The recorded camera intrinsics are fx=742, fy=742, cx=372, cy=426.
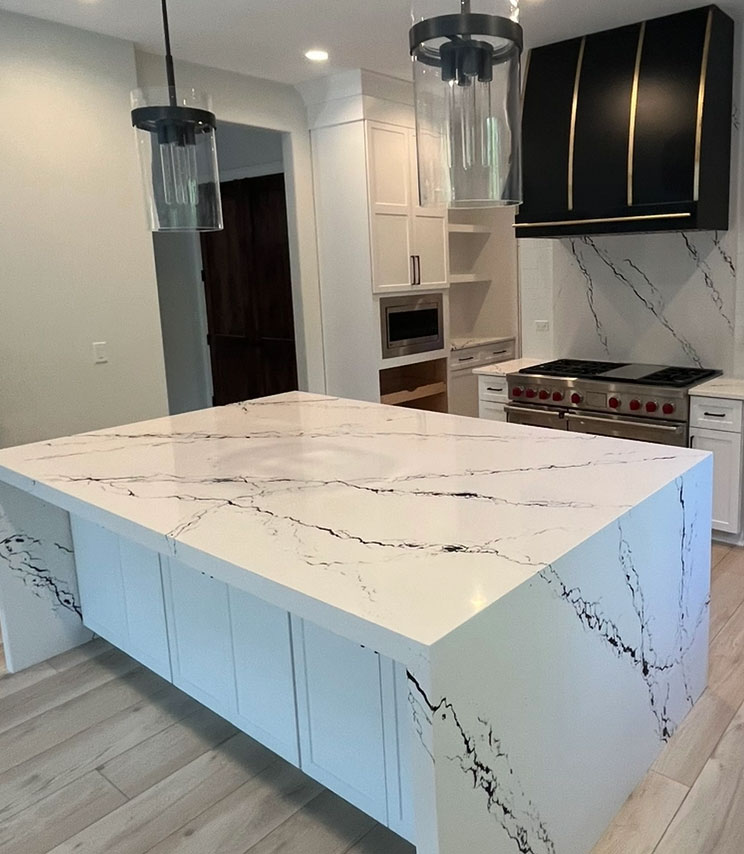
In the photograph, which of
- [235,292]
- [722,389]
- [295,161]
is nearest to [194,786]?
[722,389]

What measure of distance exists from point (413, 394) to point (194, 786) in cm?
332

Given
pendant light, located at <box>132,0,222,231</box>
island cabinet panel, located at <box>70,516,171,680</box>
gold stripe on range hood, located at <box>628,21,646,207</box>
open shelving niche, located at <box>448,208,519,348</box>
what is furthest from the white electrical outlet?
open shelving niche, located at <box>448,208,519,348</box>

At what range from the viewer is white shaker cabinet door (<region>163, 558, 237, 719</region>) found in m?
2.18

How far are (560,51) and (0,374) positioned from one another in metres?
3.25

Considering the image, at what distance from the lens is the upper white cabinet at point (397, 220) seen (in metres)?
4.62

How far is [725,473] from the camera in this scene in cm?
360

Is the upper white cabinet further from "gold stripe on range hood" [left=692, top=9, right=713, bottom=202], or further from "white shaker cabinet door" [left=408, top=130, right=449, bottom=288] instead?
"gold stripe on range hood" [left=692, top=9, right=713, bottom=202]

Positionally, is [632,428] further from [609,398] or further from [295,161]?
[295,161]

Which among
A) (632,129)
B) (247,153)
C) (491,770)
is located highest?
(247,153)

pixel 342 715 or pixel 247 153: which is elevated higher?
pixel 247 153

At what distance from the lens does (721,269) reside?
3.93 meters

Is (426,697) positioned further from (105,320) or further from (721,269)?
(721,269)

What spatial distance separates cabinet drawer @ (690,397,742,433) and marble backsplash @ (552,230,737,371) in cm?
55

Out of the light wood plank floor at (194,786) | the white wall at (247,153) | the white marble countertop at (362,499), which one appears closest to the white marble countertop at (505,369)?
the white marble countertop at (362,499)
